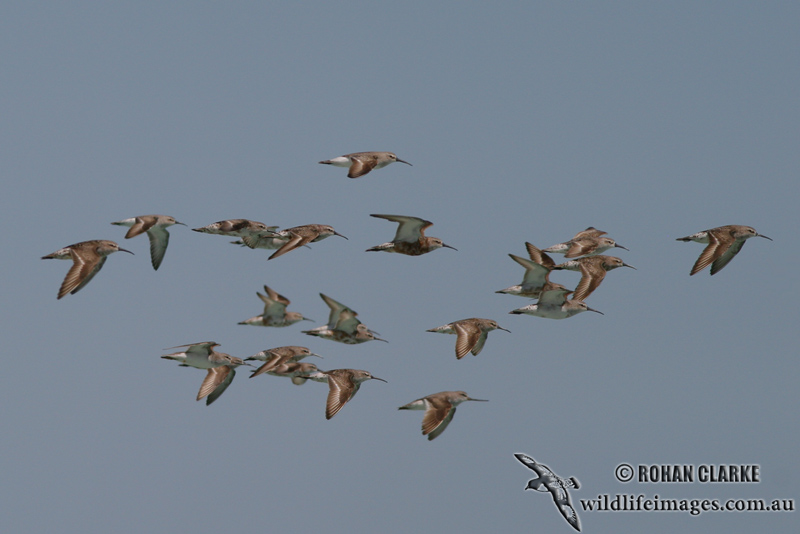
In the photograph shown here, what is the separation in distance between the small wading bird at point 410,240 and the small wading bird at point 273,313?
3852mm

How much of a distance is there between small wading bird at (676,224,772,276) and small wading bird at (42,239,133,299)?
48.1ft

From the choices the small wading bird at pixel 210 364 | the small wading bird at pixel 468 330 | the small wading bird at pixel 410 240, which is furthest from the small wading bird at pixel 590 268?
the small wading bird at pixel 210 364

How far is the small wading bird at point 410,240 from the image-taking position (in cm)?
3366

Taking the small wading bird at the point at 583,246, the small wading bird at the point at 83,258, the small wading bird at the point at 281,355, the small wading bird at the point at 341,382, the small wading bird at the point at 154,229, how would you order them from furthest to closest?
the small wading bird at the point at 583,246 < the small wading bird at the point at 281,355 < the small wading bird at the point at 154,229 < the small wading bird at the point at 341,382 < the small wading bird at the point at 83,258

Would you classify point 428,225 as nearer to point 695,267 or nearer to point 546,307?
point 546,307

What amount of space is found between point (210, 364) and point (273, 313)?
232cm

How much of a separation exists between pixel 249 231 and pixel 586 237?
928cm

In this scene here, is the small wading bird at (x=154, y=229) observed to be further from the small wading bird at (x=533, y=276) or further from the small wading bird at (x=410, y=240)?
the small wading bird at (x=533, y=276)

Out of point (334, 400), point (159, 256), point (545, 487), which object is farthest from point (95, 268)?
point (545, 487)

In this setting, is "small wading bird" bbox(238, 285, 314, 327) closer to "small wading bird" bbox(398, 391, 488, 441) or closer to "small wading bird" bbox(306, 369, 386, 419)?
"small wading bird" bbox(306, 369, 386, 419)

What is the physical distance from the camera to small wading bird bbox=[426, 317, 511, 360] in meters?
33.8

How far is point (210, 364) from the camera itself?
35312 millimetres

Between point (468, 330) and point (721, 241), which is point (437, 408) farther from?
point (721, 241)

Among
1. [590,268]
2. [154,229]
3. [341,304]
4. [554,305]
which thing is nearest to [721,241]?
[590,268]
